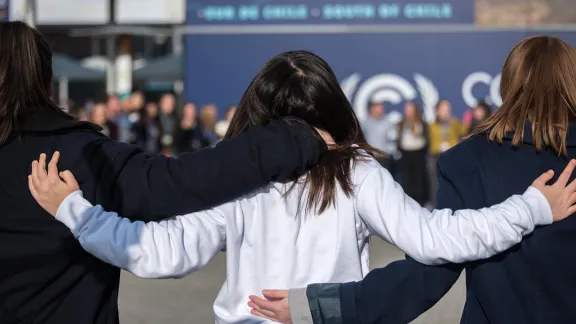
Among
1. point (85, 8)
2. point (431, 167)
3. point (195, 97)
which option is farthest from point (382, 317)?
point (85, 8)

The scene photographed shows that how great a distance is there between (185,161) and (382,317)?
0.76 meters

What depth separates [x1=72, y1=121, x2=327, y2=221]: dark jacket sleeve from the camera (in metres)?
2.60

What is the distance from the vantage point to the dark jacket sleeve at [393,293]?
9.11ft

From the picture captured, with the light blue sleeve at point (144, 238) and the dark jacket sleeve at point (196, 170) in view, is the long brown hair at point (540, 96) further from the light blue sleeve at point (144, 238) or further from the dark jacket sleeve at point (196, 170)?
the light blue sleeve at point (144, 238)

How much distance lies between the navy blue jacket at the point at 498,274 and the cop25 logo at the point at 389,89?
1413 cm

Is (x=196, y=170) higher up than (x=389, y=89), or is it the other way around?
(x=196, y=170)

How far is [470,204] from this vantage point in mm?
2857

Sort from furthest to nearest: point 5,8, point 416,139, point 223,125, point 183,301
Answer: point 5,8, point 416,139, point 223,125, point 183,301

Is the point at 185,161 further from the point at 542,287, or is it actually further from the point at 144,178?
the point at 542,287

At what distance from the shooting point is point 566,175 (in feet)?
9.04

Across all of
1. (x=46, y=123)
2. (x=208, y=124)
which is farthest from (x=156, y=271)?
(x=208, y=124)

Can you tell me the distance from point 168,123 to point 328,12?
3798mm

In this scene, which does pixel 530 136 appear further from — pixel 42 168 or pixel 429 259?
pixel 42 168

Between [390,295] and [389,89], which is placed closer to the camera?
[390,295]
